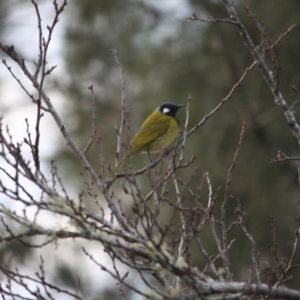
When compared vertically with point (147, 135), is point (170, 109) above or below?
above

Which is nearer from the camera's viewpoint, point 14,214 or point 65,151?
point 14,214

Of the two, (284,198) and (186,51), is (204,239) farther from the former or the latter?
(186,51)

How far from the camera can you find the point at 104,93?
1553 cm

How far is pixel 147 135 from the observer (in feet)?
25.1

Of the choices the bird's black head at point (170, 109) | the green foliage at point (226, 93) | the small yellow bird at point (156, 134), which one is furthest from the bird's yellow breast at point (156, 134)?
the green foliage at point (226, 93)

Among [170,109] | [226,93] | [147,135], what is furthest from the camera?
[226,93]

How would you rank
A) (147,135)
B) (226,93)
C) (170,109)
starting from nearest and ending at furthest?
(147,135), (170,109), (226,93)

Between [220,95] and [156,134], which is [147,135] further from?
[220,95]

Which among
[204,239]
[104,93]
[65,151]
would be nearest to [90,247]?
[65,151]

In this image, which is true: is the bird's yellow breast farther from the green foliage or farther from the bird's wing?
the green foliage

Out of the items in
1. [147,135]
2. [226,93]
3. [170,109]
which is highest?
[226,93]

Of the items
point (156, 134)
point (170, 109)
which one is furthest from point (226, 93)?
point (156, 134)

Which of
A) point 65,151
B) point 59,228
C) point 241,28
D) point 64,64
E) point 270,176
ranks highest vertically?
point 64,64

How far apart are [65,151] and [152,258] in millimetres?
12001
